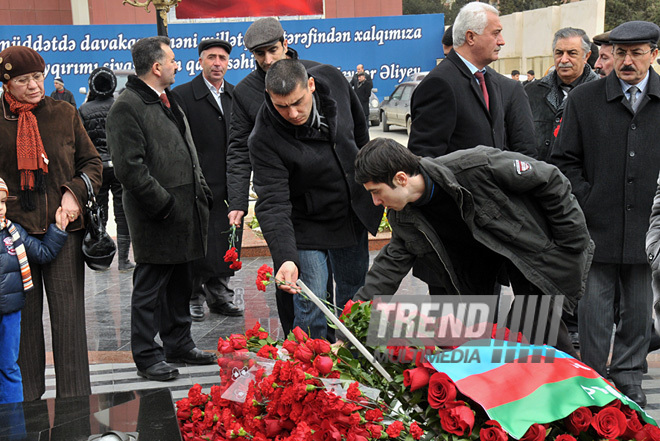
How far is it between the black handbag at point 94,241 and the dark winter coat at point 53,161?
3cm

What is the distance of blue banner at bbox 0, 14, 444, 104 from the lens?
62.2ft

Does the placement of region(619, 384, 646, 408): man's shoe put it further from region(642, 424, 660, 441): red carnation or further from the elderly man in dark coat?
the elderly man in dark coat

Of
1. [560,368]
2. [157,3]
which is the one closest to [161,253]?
[560,368]

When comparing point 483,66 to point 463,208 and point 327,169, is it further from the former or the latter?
point 463,208

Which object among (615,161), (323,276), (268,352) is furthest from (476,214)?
(615,161)

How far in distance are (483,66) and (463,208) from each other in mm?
1583

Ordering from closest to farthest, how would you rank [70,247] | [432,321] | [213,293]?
1. [432,321]
2. [70,247]
3. [213,293]

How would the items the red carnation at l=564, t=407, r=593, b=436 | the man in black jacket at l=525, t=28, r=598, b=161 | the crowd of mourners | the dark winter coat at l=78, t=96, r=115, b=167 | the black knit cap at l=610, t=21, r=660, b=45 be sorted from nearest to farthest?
the red carnation at l=564, t=407, r=593, b=436 < the crowd of mourners < the black knit cap at l=610, t=21, r=660, b=45 < the man in black jacket at l=525, t=28, r=598, b=161 < the dark winter coat at l=78, t=96, r=115, b=167

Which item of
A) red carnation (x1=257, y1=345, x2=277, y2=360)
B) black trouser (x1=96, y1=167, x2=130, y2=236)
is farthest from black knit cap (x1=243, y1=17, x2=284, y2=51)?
black trouser (x1=96, y1=167, x2=130, y2=236)

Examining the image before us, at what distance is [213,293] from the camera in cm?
666

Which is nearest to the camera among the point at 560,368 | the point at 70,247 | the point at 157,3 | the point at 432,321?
the point at 560,368

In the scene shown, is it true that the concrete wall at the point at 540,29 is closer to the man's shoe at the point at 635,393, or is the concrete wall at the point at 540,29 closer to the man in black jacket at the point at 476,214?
the man's shoe at the point at 635,393

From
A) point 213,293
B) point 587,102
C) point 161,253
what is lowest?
point 213,293

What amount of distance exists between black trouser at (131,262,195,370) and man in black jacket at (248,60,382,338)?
0.99 m
